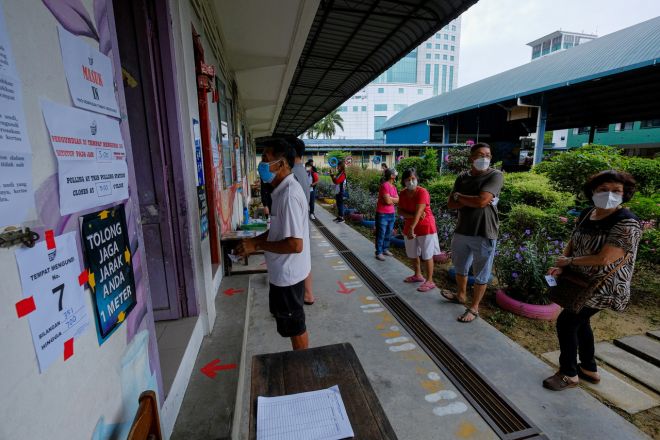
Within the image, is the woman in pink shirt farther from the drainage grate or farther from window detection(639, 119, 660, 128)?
window detection(639, 119, 660, 128)

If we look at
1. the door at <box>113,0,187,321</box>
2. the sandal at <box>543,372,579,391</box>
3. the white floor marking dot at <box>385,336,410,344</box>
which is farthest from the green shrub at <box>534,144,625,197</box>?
the door at <box>113,0,187,321</box>

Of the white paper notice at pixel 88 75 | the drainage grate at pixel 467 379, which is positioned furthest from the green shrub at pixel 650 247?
the white paper notice at pixel 88 75

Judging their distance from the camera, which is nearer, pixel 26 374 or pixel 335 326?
pixel 26 374

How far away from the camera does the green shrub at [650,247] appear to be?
4.40 meters

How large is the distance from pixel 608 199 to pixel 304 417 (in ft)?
8.54

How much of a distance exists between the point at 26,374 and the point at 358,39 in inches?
232

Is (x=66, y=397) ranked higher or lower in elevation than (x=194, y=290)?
higher

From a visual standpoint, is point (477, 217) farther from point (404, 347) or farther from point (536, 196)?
point (536, 196)

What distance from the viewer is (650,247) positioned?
4.48 meters

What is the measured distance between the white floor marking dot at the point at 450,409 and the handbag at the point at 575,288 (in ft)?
3.79

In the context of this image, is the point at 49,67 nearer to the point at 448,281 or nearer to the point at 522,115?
the point at 448,281

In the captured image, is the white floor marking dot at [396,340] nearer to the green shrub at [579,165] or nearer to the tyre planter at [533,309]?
the tyre planter at [533,309]

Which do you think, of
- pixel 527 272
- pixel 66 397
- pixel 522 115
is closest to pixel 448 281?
pixel 527 272

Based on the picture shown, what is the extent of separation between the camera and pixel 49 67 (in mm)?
971
